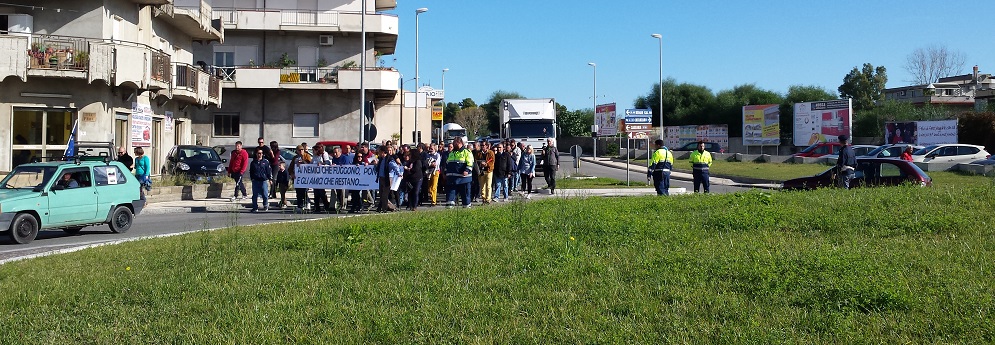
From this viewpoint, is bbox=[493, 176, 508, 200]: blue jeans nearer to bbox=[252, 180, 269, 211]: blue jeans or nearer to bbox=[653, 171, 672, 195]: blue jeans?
bbox=[653, 171, 672, 195]: blue jeans

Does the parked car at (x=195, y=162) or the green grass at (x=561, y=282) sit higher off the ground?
the parked car at (x=195, y=162)

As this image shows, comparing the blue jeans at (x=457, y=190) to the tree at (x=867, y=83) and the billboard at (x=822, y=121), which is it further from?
the tree at (x=867, y=83)

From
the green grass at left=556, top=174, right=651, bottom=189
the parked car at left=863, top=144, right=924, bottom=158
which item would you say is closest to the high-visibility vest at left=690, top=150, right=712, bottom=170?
the green grass at left=556, top=174, right=651, bottom=189

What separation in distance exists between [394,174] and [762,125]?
4796cm

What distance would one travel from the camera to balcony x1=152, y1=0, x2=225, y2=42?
30.7 m

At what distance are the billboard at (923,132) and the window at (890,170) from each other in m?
34.2

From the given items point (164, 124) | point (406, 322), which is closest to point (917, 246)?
point (406, 322)

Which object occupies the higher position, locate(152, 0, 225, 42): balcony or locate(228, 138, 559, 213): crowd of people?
locate(152, 0, 225, 42): balcony

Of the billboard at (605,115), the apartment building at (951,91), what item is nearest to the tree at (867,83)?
the apartment building at (951,91)

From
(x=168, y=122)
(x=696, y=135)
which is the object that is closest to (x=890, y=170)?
(x=168, y=122)

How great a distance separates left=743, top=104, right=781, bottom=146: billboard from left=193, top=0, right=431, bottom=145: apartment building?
28135mm

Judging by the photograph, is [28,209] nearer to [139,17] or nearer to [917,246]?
[917,246]

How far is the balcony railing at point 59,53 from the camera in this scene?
2462 cm

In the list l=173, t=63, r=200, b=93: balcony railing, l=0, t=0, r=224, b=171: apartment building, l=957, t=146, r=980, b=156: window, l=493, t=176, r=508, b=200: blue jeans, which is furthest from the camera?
l=957, t=146, r=980, b=156: window
